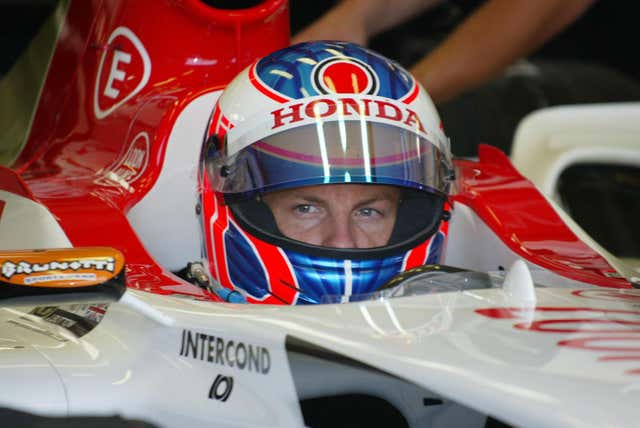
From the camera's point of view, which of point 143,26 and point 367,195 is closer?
point 367,195

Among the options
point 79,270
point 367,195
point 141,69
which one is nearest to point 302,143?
point 367,195

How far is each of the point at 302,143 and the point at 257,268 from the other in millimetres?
215

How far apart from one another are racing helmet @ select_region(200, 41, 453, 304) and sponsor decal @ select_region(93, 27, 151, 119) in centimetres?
49

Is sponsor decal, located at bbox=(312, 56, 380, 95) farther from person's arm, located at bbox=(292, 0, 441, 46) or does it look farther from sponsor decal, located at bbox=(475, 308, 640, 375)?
person's arm, located at bbox=(292, 0, 441, 46)

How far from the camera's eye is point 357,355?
1203 mm

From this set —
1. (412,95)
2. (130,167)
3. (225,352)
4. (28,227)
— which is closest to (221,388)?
(225,352)

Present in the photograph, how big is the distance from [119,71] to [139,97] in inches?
3.4

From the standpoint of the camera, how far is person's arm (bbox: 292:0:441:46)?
3074 millimetres

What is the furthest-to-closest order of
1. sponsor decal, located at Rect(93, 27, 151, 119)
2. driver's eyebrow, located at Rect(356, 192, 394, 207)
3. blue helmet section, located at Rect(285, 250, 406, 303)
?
sponsor decal, located at Rect(93, 27, 151, 119) → driver's eyebrow, located at Rect(356, 192, 394, 207) → blue helmet section, located at Rect(285, 250, 406, 303)

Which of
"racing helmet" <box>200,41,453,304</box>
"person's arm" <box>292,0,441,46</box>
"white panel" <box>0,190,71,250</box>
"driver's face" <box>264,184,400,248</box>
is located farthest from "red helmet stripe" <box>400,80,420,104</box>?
"person's arm" <box>292,0,441,46</box>

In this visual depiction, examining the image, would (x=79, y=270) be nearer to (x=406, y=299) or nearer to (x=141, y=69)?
(x=406, y=299)

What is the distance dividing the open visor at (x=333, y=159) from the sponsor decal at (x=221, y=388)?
1.39 feet

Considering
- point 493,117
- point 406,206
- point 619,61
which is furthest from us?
point 619,61

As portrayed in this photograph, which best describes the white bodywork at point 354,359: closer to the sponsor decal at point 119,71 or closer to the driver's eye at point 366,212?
the driver's eye at point 366,212
